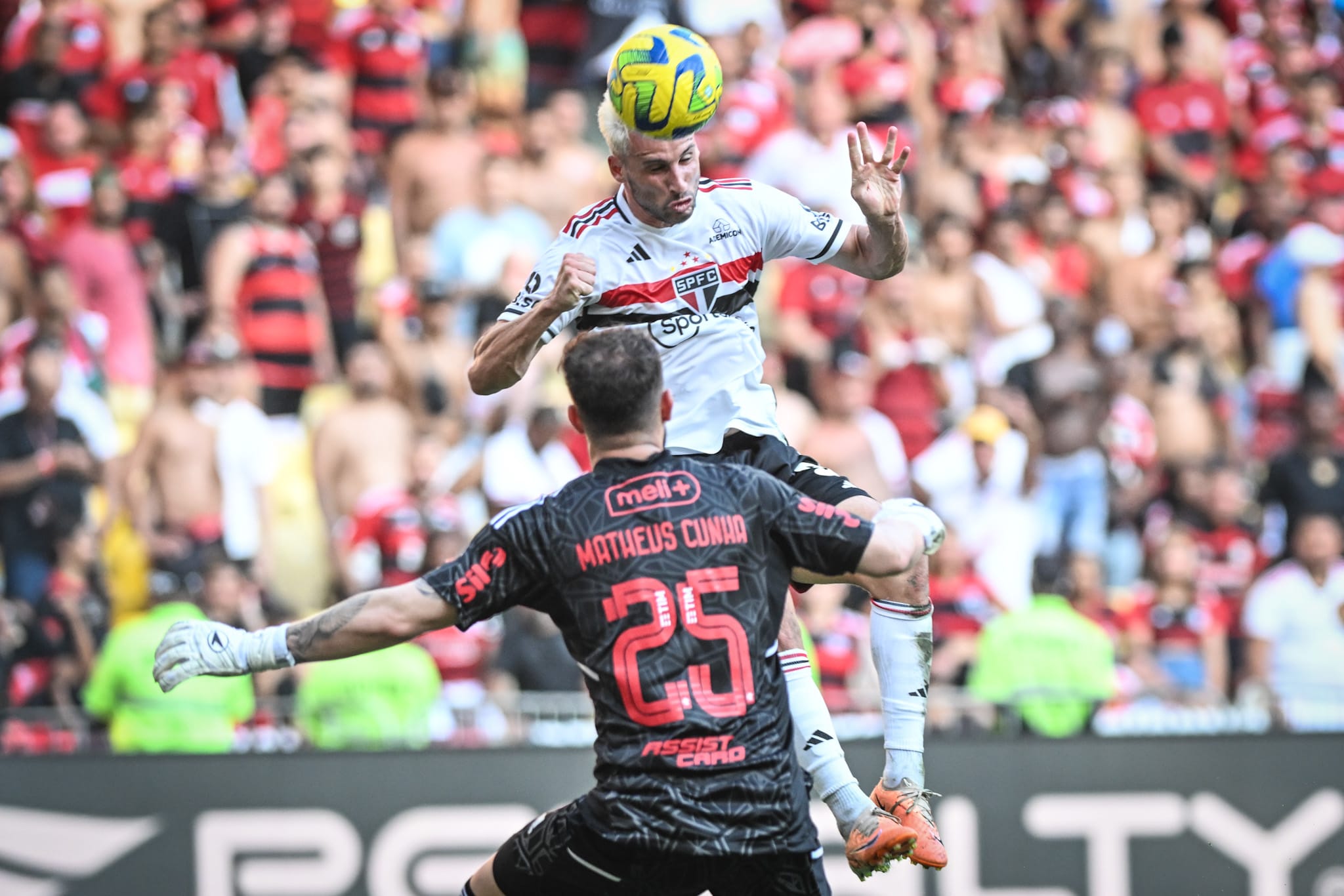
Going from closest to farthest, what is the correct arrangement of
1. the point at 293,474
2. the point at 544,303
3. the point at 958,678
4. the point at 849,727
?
the point at 544,303
the point at 849,727
the point at 958,678
the point at 293,474

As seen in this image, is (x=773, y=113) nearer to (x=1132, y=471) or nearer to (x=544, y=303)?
(x=1132, y=471)

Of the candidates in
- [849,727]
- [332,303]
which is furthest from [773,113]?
[849,727]

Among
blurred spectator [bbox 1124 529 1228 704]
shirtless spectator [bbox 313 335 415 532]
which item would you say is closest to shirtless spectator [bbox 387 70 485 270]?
shirtless spectator [bbox 313 335 415 532]

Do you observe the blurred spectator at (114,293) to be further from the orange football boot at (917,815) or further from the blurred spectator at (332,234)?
the orange football boot at (917,815)

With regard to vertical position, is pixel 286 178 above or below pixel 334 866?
above

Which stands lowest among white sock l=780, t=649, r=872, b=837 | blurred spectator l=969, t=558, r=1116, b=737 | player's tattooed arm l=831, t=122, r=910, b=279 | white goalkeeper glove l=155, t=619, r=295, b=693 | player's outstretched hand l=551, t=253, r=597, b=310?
white sock l=780, t=649, r=872, b=837

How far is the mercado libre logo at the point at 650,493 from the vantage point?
5129 millimetres

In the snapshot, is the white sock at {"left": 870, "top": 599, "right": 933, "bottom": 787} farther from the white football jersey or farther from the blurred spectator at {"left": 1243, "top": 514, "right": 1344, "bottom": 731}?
the blurred spectator at {"left": 1243, "top": 514, "right": 1344, "bottom": 731}

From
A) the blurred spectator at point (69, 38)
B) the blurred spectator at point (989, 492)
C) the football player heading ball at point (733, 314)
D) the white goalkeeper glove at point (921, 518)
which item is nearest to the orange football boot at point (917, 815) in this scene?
the football player heading ball at point (733, 314)

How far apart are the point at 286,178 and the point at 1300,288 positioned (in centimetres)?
765

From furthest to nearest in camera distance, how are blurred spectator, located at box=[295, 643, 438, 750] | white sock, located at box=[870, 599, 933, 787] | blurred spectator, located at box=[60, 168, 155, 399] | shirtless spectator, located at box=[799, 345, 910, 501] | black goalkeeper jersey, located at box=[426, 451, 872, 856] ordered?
blurred spectator, located at box=[60, 168, 155, 399] < shirtless spectator, located at box=[799, 345, 910, 501] < blurred spectator, located at box=[295, 643, 438, 750] < white sock, located at box=[870, 599, 933, 787] < black goalkeeper jersey, located at box=[426, 451, 872, 856]

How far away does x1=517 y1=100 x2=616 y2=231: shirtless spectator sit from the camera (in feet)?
43.4

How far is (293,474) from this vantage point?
38.5ft

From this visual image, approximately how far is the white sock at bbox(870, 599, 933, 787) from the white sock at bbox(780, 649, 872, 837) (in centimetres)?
A: 17
